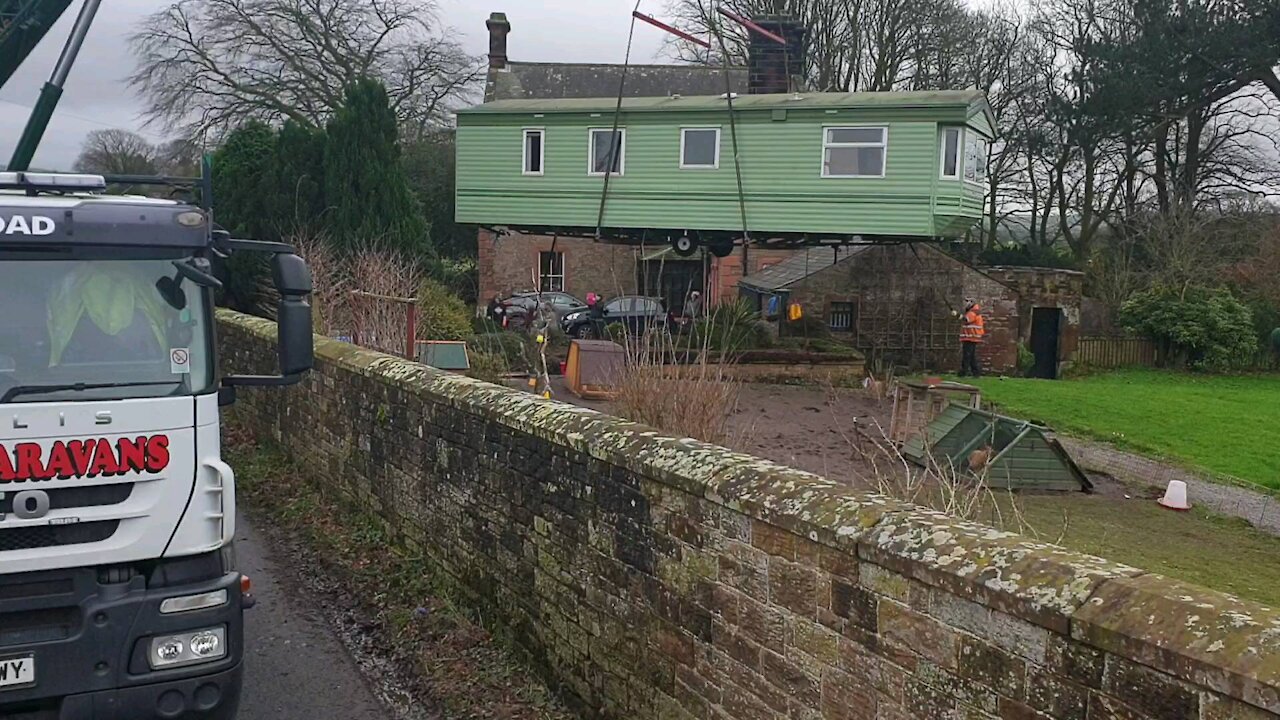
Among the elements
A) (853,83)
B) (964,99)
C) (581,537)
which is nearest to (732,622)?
(581,537)

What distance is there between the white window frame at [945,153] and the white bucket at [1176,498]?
11477mm

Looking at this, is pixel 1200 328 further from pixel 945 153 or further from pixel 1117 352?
pixel 945 153

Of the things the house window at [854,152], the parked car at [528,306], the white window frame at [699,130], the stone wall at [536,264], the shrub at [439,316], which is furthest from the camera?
the stone wall at [536,264]

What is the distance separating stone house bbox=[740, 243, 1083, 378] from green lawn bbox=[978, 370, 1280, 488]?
1896mm

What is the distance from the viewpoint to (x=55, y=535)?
15.6 feet

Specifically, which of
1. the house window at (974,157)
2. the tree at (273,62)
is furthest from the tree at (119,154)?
the house window at (974,157)

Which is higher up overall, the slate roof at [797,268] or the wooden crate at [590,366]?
the slate roof at [797,268]

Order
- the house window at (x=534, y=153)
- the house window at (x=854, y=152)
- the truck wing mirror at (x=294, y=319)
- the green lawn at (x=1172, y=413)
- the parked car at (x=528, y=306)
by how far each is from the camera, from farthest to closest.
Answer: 1. the parked car at (x=528, y=306)
2. the house window at (x=534, y=153)
3. the house window at (x=854, y=152)
4. the green lawn at (x=1172, y=413)
5. the truck wing mirror at (x=294, y=319)

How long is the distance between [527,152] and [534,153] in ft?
0.60

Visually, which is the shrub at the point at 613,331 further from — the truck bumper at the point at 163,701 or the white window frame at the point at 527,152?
the truck bumper at the point at 163,701

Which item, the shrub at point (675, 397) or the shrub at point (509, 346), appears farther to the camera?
the shrub at point (509, 346)

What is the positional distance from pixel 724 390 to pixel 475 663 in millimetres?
4219

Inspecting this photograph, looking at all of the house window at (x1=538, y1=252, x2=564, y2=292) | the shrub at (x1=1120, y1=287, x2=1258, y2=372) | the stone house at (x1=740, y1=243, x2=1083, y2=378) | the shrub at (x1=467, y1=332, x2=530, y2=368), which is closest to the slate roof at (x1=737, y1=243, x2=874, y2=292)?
the stone house at (x1=740, y1=243, x2=1083, y2=378)

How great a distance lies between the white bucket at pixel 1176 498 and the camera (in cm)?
1436
